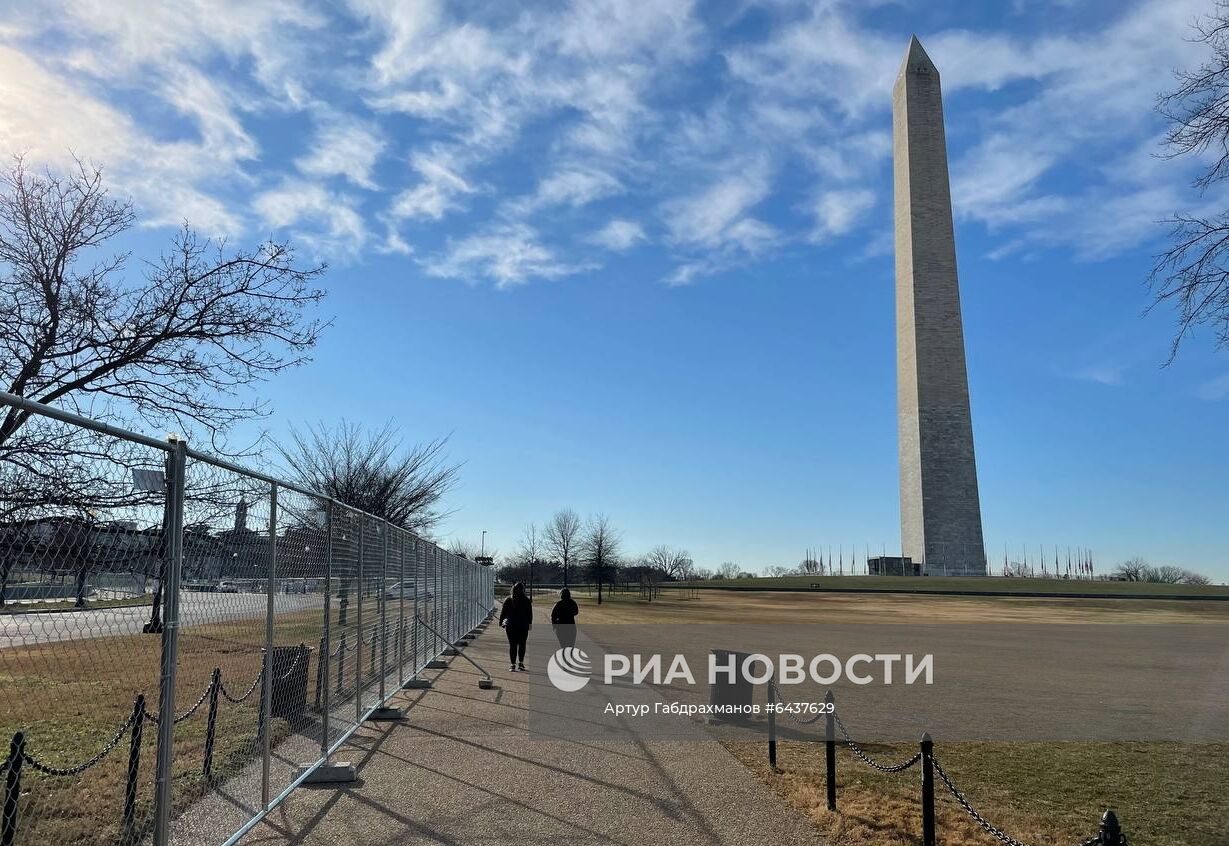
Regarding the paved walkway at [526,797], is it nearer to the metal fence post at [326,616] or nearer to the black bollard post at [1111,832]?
the metal fence post at [326,616]

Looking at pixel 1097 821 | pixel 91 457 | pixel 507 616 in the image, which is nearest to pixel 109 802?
pixel 91 457

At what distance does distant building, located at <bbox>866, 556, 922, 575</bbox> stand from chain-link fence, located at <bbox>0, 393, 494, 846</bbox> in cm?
6030

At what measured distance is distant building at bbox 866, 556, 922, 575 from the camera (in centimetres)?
6500

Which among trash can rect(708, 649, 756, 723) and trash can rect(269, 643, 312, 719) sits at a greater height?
trash can rect(269, 643, 312, 719)

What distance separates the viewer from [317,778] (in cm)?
718

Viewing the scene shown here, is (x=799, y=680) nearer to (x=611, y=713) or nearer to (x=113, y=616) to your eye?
(x=611, y=713)

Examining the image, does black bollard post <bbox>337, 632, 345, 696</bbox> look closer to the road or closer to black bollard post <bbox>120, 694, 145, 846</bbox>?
the road

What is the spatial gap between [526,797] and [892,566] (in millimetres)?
69356

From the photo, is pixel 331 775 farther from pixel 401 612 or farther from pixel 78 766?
pixel 401 612

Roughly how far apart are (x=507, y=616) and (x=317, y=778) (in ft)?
28.1

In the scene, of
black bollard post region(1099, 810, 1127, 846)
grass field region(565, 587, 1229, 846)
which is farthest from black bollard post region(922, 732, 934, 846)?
black bollard post region(1099, 810, 1127, 846)

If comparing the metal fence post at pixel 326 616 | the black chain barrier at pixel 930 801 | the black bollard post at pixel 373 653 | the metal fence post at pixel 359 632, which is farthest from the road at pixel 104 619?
the black bollard post at pixel 373 653

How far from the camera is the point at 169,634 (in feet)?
13.1

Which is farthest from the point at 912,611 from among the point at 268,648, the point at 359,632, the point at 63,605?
the point at 63,605
